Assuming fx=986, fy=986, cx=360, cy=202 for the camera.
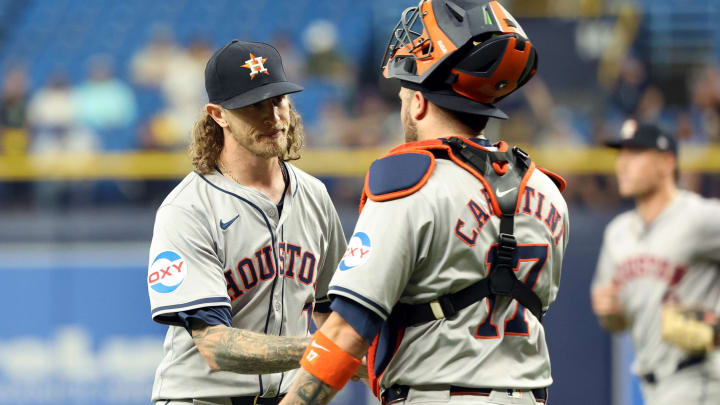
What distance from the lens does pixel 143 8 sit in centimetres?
1202

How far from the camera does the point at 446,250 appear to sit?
2.79 metres

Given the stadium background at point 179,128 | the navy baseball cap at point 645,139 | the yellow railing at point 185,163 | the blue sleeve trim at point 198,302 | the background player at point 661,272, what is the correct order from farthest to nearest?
the yellow railing at point 185,163 → the stadium background at point 179,128 → the navy baseball cap at point 645,139 → the background player at point 661,272 → the blue sleeve trim at point 198,302

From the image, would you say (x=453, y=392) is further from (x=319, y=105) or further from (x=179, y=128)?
(x=319, y=105)

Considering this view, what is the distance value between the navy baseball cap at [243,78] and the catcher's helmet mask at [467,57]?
0.65 m

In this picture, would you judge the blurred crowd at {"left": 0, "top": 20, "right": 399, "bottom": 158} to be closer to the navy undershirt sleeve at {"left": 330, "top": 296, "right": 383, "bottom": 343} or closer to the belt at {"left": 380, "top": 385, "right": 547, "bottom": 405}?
the belt at {"left": 380, "top": 385, "right": 547, "bottom": 405}

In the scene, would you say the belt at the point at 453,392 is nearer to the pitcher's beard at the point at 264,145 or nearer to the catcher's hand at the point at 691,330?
the pitcher's beard at the point at 264,145

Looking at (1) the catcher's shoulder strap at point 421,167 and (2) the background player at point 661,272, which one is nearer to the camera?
(1) the catcher's shoulder strap at point 421,167

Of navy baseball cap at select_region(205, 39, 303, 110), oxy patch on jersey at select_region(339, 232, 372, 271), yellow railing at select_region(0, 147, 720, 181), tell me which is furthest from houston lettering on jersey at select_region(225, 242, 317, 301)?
yellow railing at select_region(0, 147, 720, 181)

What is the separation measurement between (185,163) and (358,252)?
20.8 ft

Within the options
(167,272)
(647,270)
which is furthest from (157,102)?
(167,272)

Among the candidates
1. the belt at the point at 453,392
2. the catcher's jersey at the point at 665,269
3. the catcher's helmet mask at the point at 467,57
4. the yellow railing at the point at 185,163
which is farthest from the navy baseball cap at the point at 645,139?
the belt at the point at 453,392

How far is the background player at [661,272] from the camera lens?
18.3ft

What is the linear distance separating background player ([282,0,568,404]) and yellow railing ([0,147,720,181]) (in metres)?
5.67

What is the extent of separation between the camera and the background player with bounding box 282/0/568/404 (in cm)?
274
